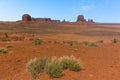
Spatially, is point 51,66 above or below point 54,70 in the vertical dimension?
above

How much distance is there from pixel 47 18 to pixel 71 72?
138 metres

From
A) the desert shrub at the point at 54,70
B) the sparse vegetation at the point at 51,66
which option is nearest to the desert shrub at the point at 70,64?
the sparse vegetation at the point at 51,66

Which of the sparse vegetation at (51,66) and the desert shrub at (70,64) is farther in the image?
the desert shrub at (70,64)

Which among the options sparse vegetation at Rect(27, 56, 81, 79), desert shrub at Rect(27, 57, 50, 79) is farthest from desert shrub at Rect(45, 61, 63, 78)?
desert shrub at Rect(27, 57, 50, 79)

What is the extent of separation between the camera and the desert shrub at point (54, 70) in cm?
1143

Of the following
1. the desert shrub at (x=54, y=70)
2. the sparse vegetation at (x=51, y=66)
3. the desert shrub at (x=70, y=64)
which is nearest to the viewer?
the desert shrub at (x=54, y=70)

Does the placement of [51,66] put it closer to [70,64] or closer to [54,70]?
[54,70]

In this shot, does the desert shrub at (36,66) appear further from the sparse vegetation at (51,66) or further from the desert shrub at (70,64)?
the desert shrub at (70,64)

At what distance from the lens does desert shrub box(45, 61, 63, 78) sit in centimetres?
1143

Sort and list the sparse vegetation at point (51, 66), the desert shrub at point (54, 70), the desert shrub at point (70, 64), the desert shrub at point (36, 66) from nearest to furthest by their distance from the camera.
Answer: the desert shrub at point (54, 70), the sparse vegetation at point (51, 66), the desert shrub at point (36, 66), the desert shrub at point (70, 64)

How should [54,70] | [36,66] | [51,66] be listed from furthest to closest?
[36,66]
[51,66]
[54,70]

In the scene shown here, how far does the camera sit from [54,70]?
37.3ft

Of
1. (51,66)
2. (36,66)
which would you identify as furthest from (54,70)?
(36,66)

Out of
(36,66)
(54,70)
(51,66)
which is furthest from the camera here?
(36,66)
